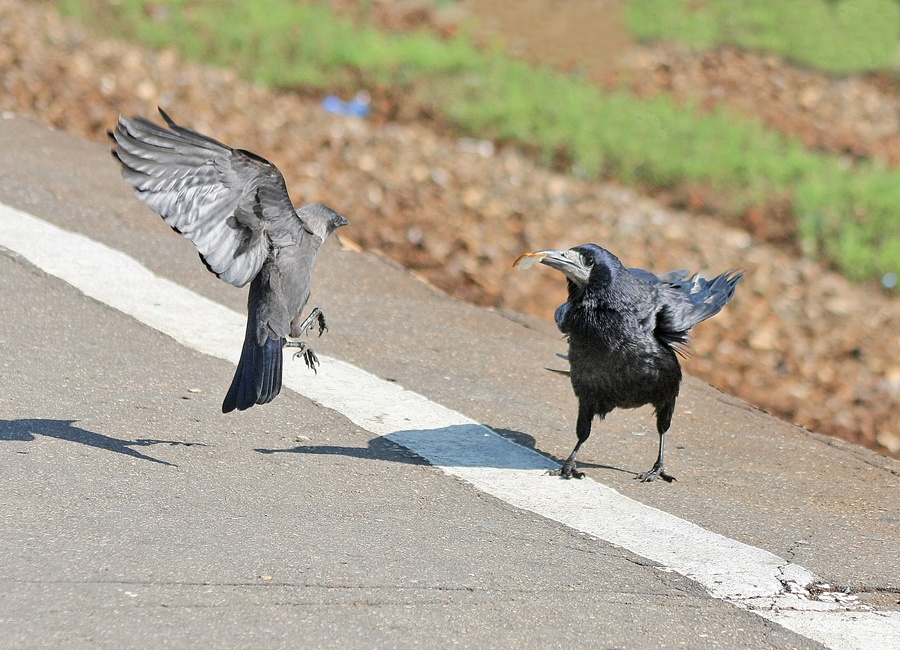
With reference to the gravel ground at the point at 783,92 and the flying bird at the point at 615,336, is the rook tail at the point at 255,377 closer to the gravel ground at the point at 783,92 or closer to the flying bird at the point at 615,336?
the flying bird at the point at 615,336

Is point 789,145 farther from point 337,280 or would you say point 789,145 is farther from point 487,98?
point 337,280

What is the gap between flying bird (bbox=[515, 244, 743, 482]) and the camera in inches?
216

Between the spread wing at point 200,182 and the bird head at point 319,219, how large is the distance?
1.37 feet

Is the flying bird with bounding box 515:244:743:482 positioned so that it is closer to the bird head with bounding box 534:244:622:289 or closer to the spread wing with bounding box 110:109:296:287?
the bird head with bounding box 534:244:622:289

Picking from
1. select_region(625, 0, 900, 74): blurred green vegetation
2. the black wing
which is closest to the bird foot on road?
the black wing

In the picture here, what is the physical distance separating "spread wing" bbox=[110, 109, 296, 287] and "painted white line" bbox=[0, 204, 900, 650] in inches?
52.6

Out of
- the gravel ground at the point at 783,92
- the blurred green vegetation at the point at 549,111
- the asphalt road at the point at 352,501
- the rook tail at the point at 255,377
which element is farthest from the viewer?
the gravel ground at the point at 783,92

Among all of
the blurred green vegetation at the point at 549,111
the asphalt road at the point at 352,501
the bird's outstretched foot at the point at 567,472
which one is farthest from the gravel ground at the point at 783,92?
the bird's outstretched foot at the point at 567,472

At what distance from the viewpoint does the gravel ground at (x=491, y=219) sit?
8922 mm

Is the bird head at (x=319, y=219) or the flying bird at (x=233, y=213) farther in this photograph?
the bird head at (x=319, y=219)

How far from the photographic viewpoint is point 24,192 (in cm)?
840

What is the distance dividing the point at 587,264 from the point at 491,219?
488 cm

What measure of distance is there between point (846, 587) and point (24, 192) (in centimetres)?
635

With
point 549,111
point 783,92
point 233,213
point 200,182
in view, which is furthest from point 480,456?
point 783,92
